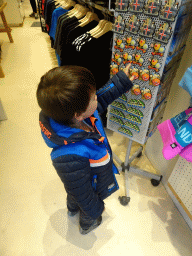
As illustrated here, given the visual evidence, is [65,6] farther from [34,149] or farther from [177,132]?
[177,132]

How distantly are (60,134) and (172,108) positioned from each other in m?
0.92

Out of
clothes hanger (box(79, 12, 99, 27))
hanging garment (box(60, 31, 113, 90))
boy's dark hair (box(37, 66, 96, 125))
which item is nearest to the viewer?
boy's dark hair (box(37, 66, 96, 125))

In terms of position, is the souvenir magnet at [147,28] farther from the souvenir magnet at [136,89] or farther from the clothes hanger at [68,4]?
the clothes hanger at [68,4]

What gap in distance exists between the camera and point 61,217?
1.42 meters

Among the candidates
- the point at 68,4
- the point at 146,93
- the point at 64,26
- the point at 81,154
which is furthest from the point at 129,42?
the point at 68,4

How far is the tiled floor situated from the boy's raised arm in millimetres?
857

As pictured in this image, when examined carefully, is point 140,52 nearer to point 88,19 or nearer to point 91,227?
point 88,19

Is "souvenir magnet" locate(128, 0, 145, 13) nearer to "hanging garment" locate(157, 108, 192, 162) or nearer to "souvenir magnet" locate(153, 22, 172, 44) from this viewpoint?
"souvenir magnet" locate(153, 22, 172, 44)

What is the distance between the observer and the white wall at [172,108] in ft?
3.68

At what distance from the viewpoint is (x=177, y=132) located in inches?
31.2

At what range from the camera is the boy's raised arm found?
1.04 meters

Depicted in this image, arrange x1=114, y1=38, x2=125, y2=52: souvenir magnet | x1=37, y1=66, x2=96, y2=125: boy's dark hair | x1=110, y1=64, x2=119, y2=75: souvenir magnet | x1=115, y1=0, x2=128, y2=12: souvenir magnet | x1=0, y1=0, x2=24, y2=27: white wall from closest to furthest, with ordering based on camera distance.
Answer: x1=37, y1=66, x2=96, y2=125: boy's dark hair, x1=115, y1=0, x2=128, y2=12: souvenir magnet, x1=114, y1=38, x2=125, y2=52: souvenir magnet, x1=110, y1=64, x2=119, y2=75: souvenir magnet, x1=0, y1=0, x2=24, y2=27: white wall

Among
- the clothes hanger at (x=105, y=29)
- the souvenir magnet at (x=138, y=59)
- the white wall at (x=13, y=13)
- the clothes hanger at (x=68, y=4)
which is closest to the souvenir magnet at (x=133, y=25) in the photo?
the souvenir magnet at (x=138, y=59)

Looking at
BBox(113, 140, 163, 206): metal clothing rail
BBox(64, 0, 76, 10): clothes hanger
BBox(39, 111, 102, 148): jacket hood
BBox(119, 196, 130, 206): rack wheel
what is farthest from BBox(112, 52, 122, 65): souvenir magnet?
BBox(64, 0, 76, 10): clothes hanger
